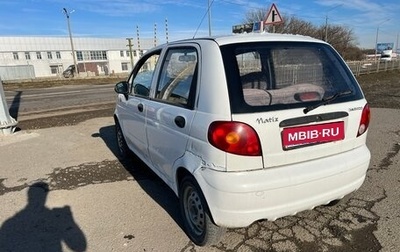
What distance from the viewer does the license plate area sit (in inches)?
90.7

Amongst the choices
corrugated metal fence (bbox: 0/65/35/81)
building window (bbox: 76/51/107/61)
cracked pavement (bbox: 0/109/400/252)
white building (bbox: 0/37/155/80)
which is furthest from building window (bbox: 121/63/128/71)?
cracked pavement (bbox: 0/109/400/252)

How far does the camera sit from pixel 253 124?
220 centimetres

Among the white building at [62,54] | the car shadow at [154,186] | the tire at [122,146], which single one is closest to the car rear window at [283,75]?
the car shadow at [154,186]

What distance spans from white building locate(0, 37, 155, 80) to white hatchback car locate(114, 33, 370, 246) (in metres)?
65.6

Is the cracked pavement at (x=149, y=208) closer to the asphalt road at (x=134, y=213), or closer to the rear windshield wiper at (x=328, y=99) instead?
the asphalt road at (x=134, y=213)

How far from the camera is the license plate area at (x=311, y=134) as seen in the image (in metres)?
2.30

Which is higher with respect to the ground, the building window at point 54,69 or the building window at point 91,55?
the building window at point 91,55

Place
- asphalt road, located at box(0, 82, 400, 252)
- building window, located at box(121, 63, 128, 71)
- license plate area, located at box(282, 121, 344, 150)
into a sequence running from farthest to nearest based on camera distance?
building window, located at box(121, 63, 128, 71)
asphalt road, located at box(0, 82, 400, 252)
license plate area, located at box(282, 121, 344, 150)

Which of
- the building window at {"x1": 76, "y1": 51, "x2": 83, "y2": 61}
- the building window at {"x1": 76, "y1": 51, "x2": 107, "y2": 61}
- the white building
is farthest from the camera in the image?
the building window at {"x1": 76, "y1": 51, "x2": 107, "y2": 61}

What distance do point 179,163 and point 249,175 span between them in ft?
2.32

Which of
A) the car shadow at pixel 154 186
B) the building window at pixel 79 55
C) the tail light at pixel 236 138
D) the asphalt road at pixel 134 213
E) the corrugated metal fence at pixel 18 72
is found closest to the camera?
the tail light at pixel 236 138

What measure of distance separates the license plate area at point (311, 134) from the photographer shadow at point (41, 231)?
201 centimetres

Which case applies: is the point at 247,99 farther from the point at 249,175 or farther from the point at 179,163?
the point at 179,163

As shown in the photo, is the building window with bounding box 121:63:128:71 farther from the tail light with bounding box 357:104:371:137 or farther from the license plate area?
the license plate area
